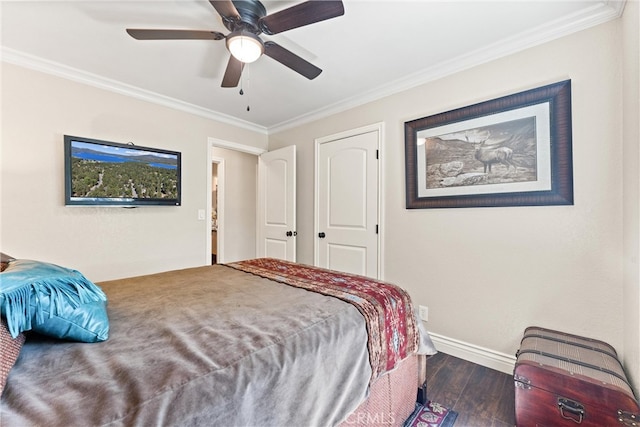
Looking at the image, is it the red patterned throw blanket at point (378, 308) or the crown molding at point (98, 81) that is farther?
the crown molding at point (98, 81)

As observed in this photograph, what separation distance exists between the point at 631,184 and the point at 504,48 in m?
1.27

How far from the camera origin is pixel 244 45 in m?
1.63

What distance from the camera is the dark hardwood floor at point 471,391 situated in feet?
5.29

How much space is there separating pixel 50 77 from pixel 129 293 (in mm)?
2243

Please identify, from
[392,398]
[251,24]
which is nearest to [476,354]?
[392,398]

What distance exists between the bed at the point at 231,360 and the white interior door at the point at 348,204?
4.16 feet

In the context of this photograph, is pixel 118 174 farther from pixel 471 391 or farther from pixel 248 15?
pixel 471 391

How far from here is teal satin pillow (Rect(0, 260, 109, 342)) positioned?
30.4 inches

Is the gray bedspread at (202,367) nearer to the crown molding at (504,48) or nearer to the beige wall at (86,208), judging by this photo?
the beige wall at (86,208)

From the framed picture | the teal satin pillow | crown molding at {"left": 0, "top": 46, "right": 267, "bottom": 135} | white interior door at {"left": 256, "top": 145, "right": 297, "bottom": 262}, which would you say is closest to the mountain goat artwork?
the framed picture

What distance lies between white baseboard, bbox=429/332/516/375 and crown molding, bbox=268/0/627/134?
2.28 m

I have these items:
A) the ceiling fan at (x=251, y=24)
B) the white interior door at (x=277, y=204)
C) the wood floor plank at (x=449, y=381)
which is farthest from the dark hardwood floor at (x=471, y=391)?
the ceiling fan at (x=251, y=24)

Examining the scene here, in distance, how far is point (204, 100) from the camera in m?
3.10

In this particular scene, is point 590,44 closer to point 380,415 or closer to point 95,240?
point 380,415
